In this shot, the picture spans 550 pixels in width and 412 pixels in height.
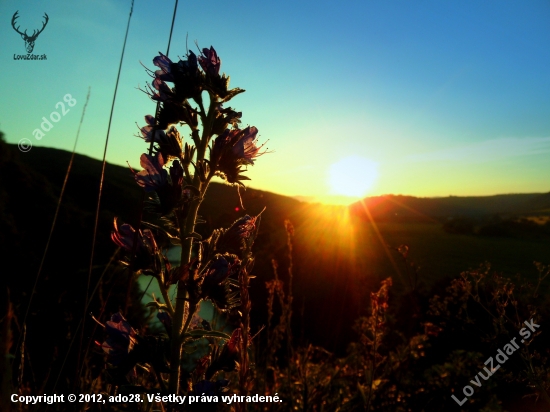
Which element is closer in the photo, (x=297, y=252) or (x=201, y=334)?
(x=201, y=334)

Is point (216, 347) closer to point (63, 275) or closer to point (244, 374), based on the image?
point (244, 374)

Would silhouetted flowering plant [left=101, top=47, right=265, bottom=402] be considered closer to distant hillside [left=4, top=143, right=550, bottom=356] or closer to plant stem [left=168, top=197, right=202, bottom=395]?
plant stem [left=168, top=197, right=202, bottom=395]

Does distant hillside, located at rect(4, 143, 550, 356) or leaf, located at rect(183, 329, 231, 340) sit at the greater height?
leaf, located at rect(183, 329, 231, 340)

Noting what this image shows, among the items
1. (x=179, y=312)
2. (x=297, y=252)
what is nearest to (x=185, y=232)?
(x=179, y=312)

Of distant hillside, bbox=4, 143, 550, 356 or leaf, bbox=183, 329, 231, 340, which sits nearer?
leaf, bbox=183, 329, 231, 340

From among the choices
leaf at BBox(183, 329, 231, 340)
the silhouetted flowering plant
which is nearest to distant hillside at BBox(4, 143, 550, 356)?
the silhouetted flowering plant

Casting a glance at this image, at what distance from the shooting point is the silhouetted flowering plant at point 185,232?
1.67 meters

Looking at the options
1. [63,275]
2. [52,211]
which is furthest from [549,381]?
[52,211]

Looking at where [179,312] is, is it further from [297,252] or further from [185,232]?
[297,252]

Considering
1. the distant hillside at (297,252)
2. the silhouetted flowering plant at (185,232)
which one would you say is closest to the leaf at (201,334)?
the silhouetted flowering plant at (185,232)

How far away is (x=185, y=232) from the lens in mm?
1833

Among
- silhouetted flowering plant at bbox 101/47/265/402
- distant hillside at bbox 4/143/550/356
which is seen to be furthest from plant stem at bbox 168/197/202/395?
distant hillside at bbox 4/143/550/356

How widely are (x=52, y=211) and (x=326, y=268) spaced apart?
26.3 ft

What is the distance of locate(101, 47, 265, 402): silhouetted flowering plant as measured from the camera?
5.49ft
